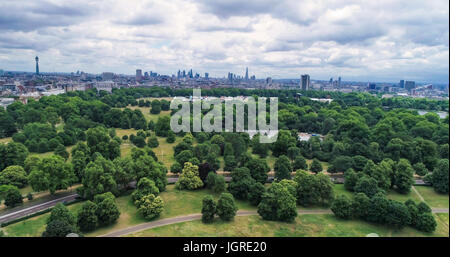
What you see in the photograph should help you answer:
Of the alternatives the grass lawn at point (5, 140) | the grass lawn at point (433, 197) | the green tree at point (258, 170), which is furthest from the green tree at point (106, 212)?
the grass lawn at point (5, 140)

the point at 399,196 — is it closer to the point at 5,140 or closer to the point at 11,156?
the point at 11,156

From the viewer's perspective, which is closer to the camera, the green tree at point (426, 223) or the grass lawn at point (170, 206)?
the green tree at point (426, 223)

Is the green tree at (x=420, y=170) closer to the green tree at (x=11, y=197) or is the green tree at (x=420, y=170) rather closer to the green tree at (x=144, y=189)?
the green tree at (x=144, y=189)

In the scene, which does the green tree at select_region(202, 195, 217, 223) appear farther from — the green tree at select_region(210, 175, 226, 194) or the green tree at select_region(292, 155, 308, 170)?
the green tree at select_region(292, 155, 308, 170)

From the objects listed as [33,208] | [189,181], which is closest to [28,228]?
[33,208]

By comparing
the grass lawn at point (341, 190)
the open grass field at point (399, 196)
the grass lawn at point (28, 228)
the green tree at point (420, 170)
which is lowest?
the grass lawn at point (28, 228)

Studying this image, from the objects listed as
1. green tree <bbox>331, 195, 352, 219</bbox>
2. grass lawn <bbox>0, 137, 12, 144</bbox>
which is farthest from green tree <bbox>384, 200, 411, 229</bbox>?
grass lawn <bbox>0, 137, 12, 144</bbox>
